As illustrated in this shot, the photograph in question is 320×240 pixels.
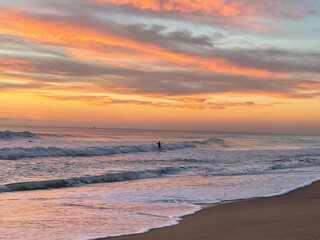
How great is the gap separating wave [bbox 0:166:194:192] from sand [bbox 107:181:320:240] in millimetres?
7497

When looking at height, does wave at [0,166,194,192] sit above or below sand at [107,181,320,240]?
below

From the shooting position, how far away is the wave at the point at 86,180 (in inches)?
547

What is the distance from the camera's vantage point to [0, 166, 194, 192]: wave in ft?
45.6

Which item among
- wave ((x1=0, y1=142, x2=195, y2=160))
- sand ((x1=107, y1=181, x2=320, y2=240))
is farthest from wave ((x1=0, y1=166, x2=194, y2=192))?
wave ((x1=0, y1=142, x2=195, y2=160))

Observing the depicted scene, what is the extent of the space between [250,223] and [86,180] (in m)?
10.2

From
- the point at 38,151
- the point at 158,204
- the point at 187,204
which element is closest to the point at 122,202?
the point at 158,204

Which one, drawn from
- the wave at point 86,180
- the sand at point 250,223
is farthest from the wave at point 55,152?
the sand at point 250,223

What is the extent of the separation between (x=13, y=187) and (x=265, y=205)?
940cm

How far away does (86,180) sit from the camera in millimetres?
16312

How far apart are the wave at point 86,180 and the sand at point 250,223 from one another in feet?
24.6

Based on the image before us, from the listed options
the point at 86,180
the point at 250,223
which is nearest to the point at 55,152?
the point at 86,180

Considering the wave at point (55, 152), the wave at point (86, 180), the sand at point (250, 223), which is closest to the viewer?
the sand at point (250, 223)

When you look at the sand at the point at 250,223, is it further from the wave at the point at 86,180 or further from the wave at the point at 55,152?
the wave at the point at 55,152

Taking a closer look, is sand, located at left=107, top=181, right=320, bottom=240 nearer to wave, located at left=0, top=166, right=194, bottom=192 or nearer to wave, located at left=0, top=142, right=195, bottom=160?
wave, located at left=0, top=166, right=194, bottom=192
